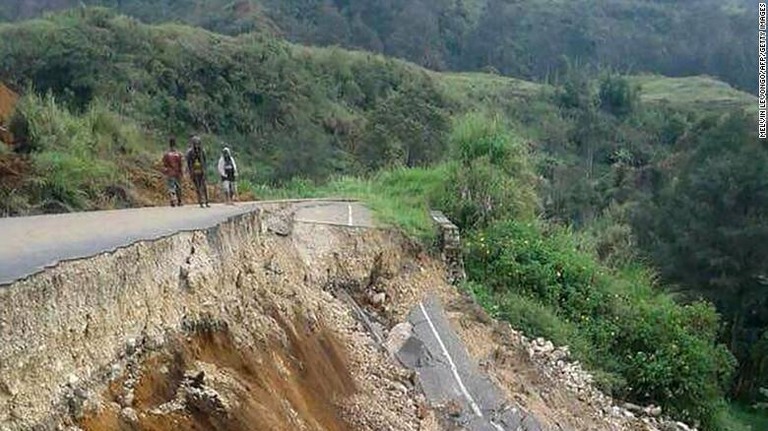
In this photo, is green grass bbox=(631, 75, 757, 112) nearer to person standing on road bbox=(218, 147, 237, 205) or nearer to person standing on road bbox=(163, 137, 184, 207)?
person standing on road bbox=(218, 147, 237, 205)

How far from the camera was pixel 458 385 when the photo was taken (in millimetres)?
10992

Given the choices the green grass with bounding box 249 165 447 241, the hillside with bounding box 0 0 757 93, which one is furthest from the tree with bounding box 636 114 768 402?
the hillside with bounding box 0 0 757 93

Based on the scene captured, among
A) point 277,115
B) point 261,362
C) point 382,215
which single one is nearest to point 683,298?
point 382,215

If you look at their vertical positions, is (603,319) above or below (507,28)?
above

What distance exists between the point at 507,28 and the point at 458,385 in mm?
70202

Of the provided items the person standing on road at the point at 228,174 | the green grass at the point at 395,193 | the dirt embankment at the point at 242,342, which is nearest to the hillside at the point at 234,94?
the green grass at the point at 395,193

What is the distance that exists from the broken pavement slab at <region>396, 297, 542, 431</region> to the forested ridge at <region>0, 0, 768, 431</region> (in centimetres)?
264

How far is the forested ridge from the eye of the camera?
49.5 ft

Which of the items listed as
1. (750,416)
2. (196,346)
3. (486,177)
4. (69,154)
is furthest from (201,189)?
(750,416)

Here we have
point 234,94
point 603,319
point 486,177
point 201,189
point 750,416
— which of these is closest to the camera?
point 201,189

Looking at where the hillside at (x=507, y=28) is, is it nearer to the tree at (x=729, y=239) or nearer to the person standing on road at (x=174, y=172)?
the tree at (x=729, y=239)

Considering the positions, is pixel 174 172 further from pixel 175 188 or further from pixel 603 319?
pixel 603 319

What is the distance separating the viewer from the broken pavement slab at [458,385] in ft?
34.4

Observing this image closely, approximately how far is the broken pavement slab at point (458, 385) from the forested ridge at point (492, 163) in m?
2.64
